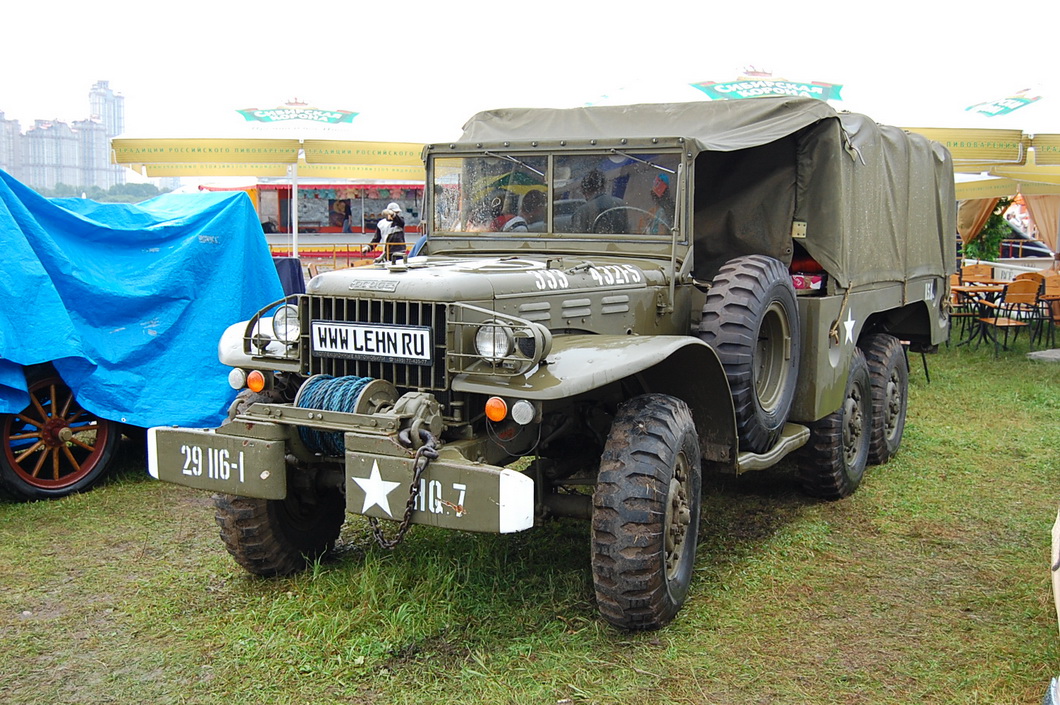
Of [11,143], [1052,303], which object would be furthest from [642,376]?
[11,143]

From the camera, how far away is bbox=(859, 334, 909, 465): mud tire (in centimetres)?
685

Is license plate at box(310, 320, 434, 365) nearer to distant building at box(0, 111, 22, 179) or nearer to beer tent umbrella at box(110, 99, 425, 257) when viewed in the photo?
beer tent umbrella at box(110, 99, 425, 257)

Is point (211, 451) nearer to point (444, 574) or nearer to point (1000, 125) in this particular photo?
point (444, 574)

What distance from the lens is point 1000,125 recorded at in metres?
10.8

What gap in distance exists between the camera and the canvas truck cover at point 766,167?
557cm

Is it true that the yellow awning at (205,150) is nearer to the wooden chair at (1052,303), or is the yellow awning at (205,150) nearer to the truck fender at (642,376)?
the truck fender at (642,376)

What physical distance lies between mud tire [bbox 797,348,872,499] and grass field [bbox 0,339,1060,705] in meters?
0.17

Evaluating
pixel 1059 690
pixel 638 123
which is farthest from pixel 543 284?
pixel 1059 690

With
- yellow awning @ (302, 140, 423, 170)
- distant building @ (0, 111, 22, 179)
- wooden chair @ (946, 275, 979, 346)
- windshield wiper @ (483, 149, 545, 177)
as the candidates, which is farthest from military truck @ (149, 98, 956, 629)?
distant building @ (0, 111, 22, 179)

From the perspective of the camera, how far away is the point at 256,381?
4.54 metres

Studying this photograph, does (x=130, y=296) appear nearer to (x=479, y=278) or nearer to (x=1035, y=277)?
(x=479, y=278)

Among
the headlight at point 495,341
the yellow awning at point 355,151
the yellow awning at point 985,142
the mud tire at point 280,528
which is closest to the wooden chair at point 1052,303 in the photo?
the yellow awning at point 985,142

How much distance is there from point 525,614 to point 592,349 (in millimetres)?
1145

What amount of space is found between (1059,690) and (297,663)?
101 inches
